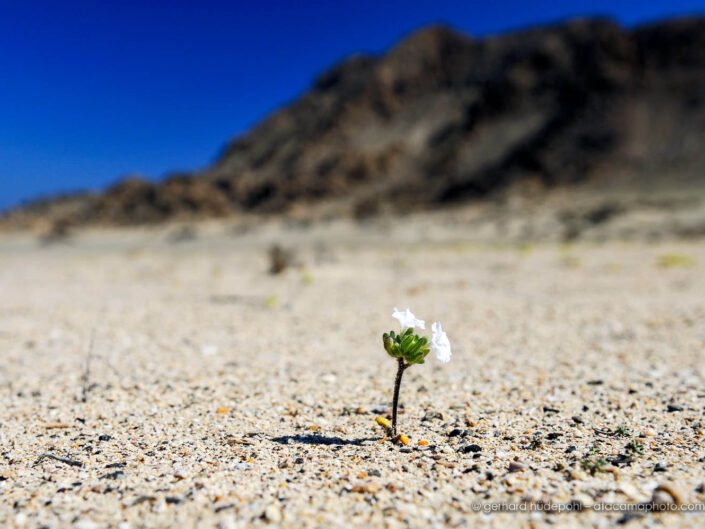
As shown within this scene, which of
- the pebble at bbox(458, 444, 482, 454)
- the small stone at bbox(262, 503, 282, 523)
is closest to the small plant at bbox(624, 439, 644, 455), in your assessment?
the pebble at bbox(458, 444, 482, 454)

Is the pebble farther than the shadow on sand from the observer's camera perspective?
No

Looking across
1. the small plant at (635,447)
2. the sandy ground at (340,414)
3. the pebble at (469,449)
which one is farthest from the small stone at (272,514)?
the small plant at (635,447)

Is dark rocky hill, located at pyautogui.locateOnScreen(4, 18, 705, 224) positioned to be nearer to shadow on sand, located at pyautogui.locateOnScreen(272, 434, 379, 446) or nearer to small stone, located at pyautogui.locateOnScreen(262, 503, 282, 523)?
shadow on sand, located at pyautogui.locateOnScreen(272, 434, 379, 446)

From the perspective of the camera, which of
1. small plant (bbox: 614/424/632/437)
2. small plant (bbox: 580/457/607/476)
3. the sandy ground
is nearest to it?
the sandy ground

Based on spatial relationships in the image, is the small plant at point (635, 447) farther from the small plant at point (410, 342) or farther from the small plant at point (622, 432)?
the small plant at point (410, 342)

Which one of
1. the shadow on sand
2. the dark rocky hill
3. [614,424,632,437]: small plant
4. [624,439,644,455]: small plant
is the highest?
the dark rocky hill

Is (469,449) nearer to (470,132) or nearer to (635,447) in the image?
(635,447)
